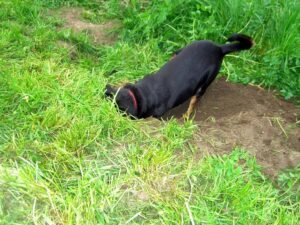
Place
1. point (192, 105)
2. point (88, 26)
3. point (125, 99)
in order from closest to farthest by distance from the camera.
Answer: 1. point (125, 99)
2. point (192, 105)
3. point (88, 26)

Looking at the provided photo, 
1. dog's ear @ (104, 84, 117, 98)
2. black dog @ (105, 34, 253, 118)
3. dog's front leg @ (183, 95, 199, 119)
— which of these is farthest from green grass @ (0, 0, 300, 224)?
dog's front leg @ (183, 95, 199, 119)

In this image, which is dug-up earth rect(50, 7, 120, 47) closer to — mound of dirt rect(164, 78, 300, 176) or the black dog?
the black dog

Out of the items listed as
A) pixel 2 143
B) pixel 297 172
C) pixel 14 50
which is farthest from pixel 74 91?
pixel 297 172

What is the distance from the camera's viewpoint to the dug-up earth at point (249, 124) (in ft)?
11.8

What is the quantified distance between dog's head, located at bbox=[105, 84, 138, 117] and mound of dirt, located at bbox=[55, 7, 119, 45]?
57.8 inches

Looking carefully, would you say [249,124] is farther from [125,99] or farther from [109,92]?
[109,92]

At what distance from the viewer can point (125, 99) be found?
3.95 m

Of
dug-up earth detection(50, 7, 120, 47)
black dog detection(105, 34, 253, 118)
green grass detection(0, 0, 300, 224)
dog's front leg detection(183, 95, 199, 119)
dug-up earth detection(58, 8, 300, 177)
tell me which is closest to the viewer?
green grass detection(0, 0, 300, 224)

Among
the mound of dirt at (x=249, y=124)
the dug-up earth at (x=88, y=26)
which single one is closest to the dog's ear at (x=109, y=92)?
the mound of dirt at (x=249, y=124)

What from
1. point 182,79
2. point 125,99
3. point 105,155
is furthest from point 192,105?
point 105,155

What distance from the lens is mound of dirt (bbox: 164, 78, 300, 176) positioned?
3615 millimetres

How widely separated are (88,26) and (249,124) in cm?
244

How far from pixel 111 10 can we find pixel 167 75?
1.78 m

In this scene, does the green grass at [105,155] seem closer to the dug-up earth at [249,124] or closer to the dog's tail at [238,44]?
the dug-up earth at [249,124]
